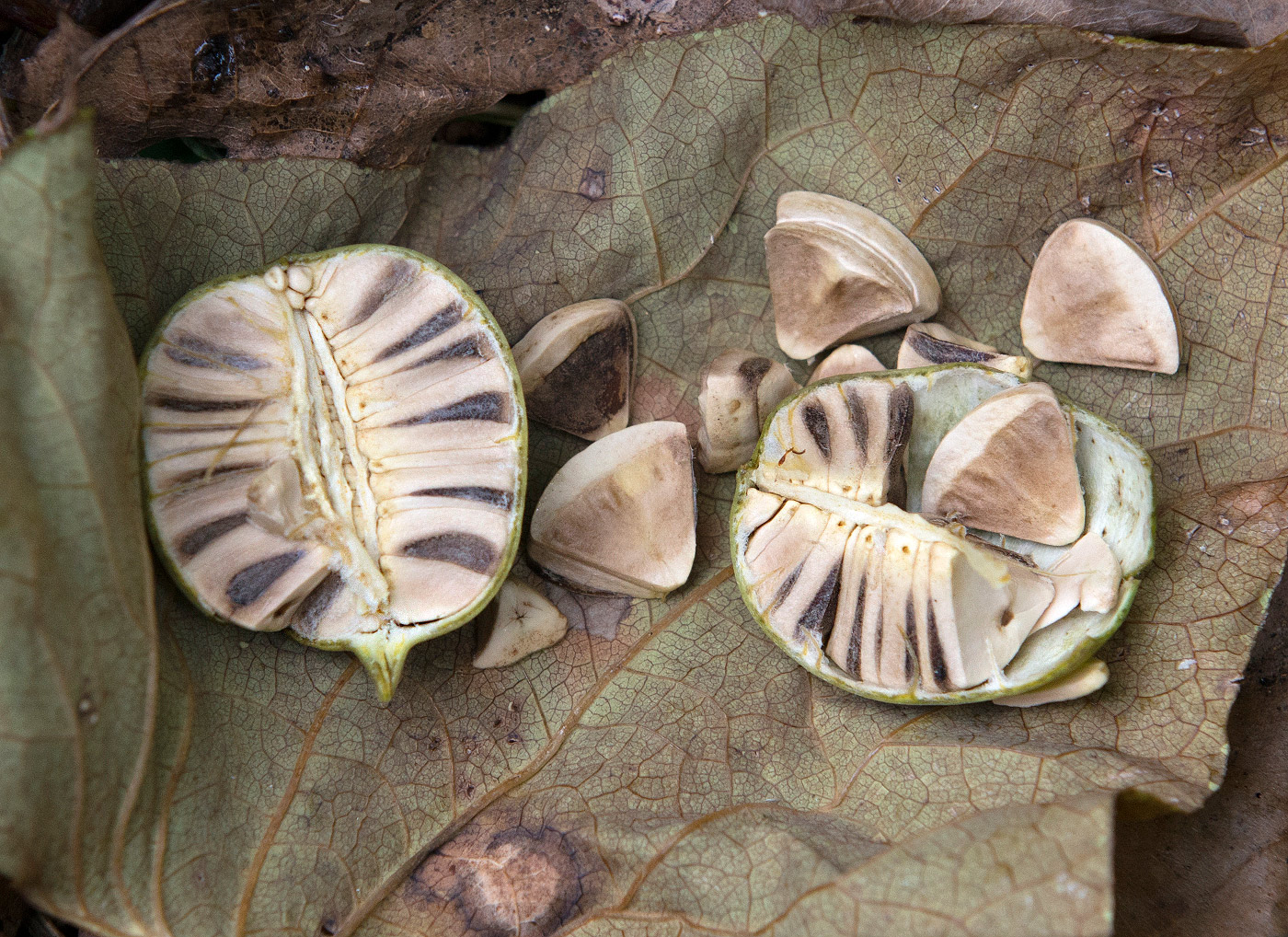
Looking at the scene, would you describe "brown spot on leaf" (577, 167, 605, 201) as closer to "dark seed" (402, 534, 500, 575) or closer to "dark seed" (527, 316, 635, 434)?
"dark seed" (527, 316, 635, 434)

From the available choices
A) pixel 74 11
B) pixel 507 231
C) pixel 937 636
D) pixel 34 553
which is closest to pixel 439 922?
pixel 34 553

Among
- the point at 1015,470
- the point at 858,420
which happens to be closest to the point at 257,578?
the point at 858,420

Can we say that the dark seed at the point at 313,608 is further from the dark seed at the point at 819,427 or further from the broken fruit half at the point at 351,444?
the dark seed at the point at 819,427

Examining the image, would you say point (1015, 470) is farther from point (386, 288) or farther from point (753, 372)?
point (386, 288)

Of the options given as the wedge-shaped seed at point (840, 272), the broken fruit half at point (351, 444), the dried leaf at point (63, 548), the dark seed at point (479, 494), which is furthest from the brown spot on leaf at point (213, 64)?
the wedge-shaped seed at point (840, 272)

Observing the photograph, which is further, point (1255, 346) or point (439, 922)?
point (1255, 346)

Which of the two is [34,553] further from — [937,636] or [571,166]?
[937,636]

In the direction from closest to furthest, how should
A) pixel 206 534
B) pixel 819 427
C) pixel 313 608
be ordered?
pixel 206 534, pixel 313 608, pixel 819 427
